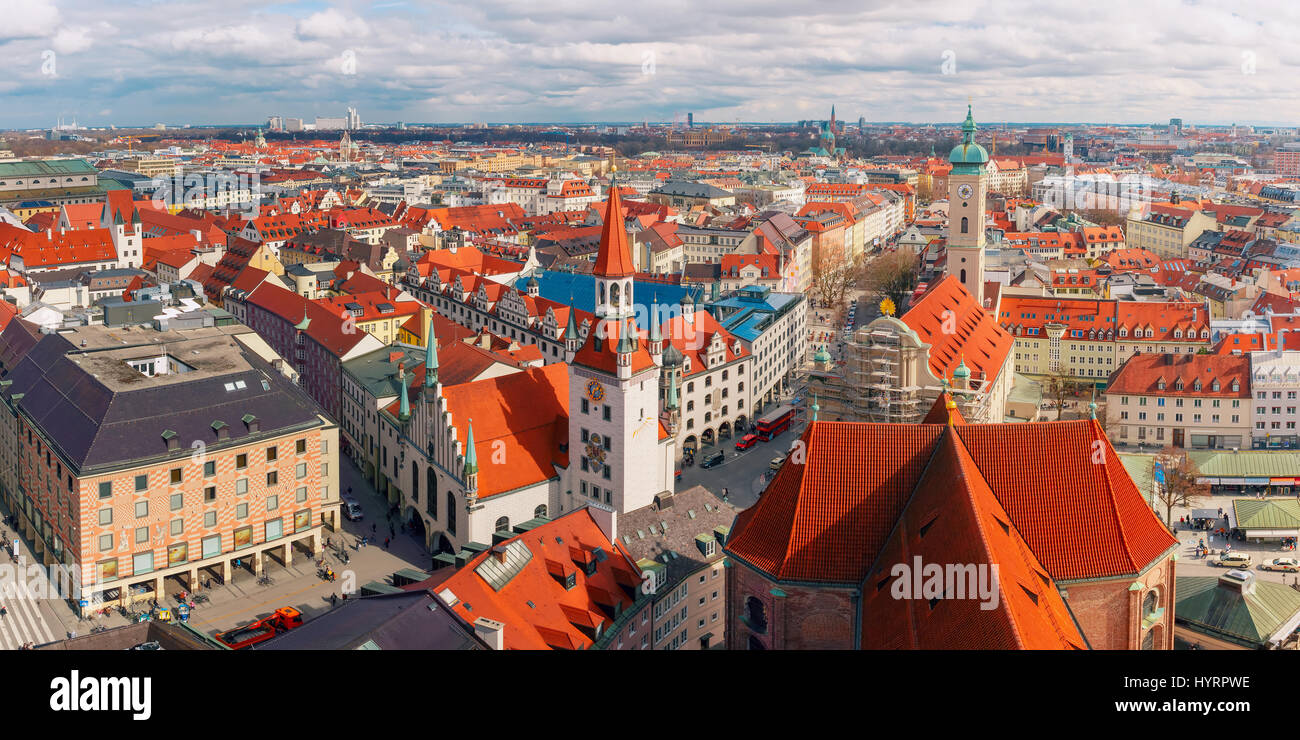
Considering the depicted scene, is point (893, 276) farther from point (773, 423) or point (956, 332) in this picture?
point (956, 332)

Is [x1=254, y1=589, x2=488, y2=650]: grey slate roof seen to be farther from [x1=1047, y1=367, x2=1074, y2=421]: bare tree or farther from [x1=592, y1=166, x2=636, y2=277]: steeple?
[x1=1047, y1=367, x2=1074, y2=421]: bare tree

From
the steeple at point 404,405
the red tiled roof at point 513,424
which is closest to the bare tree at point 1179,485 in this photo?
the red tiled roof at point 513,424

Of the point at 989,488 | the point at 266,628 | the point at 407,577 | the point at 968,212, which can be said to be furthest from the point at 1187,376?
the point at 266,628

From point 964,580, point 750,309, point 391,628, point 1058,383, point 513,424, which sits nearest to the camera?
point 964,580

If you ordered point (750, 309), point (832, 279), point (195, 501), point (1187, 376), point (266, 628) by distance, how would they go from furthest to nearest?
1. point (832, 279)
2. point (750, 309)
3. point (1187, 376)
4. point (195, 501)
5. point (266, 628)

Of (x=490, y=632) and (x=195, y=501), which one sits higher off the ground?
(x=490, y=632)
